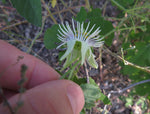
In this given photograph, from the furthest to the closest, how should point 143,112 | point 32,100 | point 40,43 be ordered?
point 40,43
point 143,112
point 32,100

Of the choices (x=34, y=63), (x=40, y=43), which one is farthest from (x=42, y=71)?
(x=40, y=43)

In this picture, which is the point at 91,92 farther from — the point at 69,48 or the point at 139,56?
the point at 139,56

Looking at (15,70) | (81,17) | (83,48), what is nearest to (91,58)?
(83,48)

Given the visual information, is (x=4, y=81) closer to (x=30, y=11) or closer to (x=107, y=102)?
(x=30, y=11)

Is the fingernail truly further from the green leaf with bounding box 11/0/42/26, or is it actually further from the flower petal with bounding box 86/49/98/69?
the green leaf with bounding box 11/0/42/26

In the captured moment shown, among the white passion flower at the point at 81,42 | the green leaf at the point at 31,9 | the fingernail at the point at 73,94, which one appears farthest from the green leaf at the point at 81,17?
the fingernail at the point at 73,94

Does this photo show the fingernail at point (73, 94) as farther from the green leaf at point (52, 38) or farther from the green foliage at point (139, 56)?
the green foliage at point (139, 56)

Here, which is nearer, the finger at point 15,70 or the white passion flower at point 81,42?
the white passion flower at point 81,42
